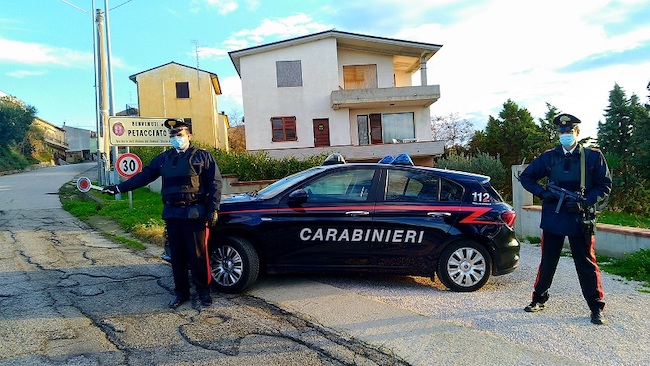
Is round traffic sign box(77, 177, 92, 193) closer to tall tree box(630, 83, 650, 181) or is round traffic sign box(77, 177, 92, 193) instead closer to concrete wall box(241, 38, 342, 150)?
tall tree box(630, 83, 650, 181)

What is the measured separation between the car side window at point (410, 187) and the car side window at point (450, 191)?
76 millimetres

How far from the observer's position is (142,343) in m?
3.86

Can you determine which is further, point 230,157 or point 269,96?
point 269,96

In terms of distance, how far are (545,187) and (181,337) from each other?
12.2ft

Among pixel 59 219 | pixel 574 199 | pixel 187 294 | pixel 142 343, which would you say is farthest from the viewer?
pixel 59 219

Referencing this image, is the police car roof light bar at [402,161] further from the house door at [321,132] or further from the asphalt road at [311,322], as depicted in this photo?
the house door at [321,132]

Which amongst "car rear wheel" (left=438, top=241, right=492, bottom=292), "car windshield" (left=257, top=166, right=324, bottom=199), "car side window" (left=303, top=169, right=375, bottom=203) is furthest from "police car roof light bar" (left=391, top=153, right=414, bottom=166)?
"car rear wheel" (left=438, top=241, right=492, bottom=292)

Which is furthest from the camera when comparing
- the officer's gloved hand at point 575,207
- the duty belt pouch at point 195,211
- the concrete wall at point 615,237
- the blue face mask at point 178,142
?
the concrete wall at point 615,237

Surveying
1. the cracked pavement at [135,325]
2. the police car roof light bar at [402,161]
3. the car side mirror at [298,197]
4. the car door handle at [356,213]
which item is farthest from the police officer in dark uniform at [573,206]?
the car side mirror at [298,197]

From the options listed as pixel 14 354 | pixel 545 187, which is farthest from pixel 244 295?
pixel 545 187

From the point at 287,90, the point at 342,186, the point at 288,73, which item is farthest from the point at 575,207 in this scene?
the point at 288,73

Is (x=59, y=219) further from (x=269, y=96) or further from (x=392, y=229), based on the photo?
(x=269, y=96)

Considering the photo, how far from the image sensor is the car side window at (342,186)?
548 cm

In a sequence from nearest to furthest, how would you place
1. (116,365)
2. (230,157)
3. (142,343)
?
(116,365) < (142,343) < (230,157)
